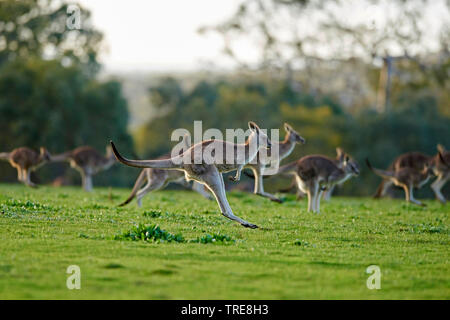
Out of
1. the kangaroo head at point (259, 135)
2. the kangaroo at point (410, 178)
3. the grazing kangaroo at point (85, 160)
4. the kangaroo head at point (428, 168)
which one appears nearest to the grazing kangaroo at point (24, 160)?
the grazing kangaroo at point (85, 160)

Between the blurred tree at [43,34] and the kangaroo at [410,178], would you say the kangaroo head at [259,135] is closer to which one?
the kangaroo at [410,178]

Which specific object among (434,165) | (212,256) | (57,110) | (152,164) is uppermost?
(57,110)

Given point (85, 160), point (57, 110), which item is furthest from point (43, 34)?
point (85, 160)

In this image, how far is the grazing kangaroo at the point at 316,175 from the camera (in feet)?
53.5

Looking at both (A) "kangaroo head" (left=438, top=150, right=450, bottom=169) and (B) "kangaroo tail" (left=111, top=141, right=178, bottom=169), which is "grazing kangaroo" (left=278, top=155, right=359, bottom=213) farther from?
(A) "kangaroo head" (left=438, top=150, right=450, bottom=169)

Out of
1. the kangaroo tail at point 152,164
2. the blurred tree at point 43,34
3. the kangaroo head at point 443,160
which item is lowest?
the kangaroo tail at point 152,164

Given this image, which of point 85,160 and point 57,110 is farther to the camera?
point 57,110

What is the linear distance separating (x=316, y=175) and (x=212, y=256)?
770 centimetres

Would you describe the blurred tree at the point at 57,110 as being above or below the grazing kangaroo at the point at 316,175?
above

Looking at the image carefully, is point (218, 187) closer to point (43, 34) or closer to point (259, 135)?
point (259, 135)

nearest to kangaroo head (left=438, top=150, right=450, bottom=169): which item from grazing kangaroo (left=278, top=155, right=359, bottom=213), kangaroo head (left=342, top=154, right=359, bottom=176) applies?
kangaroo head (left=342, top=154, right=359, bottom=176)

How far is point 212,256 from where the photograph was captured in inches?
364

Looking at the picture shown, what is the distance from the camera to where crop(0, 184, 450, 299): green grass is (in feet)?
25.0

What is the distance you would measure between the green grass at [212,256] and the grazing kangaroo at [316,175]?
195 cm
